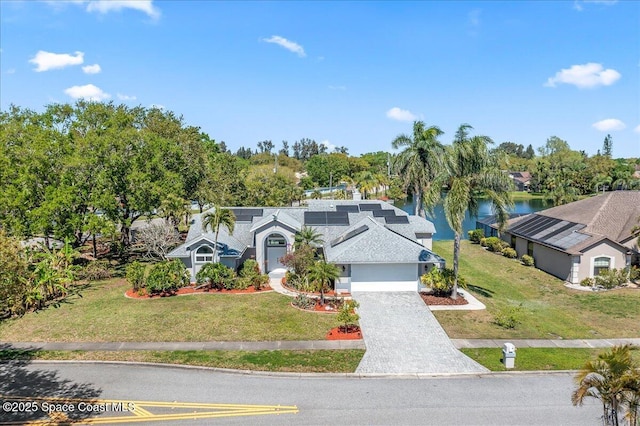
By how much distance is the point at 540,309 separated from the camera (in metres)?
28.0

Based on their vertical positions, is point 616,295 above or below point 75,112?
below

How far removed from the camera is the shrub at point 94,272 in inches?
1339

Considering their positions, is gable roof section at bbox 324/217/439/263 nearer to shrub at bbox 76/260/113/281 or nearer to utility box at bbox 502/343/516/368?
utility box at bbox 502/343/516/368

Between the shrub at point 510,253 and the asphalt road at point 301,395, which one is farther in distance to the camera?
the shrub at point 510,253

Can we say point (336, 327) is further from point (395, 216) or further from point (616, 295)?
point (616, 295)

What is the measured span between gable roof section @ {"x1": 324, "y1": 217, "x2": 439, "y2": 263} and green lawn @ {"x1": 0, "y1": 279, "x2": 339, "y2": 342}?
202 inches

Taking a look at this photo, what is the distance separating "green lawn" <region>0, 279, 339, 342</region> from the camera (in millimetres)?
22797

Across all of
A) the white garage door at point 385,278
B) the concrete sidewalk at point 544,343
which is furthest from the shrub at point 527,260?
the concrete sidewalk at point 544,343

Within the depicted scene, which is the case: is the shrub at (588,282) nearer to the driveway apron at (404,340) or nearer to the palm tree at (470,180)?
the palm tree at (470,180)

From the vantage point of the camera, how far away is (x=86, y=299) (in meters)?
29.1

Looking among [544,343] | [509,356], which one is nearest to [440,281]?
[544,343]

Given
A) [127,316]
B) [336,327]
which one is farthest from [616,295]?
[127,316]

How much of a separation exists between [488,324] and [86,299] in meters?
26.0

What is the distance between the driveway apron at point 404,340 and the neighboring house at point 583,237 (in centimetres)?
1482
